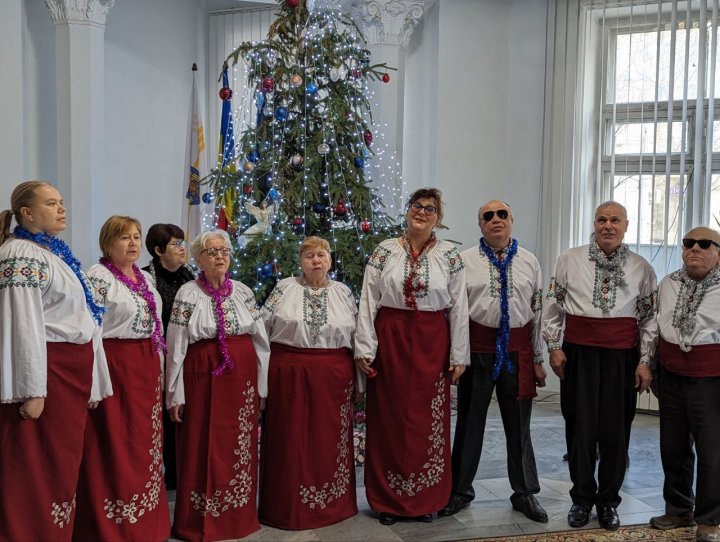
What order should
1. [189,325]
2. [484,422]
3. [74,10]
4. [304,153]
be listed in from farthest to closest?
[74,10], [304,153], [484,422], [189,325]

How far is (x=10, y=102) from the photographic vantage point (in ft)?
21.1

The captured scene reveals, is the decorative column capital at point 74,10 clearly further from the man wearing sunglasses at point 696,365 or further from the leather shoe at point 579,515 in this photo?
the leather shoe at point 579,515

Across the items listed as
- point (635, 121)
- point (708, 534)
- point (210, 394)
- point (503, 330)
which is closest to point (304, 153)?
point (503, 330)

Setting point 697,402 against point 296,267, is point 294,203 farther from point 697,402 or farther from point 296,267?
point 697,402

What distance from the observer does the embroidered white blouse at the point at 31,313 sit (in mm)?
3023

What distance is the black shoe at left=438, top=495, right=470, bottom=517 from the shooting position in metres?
4.34

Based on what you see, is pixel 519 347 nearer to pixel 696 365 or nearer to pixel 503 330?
pixel 503 330

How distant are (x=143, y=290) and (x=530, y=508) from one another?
246 centimetres

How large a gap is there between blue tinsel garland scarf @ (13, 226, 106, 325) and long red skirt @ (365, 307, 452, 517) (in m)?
1.52

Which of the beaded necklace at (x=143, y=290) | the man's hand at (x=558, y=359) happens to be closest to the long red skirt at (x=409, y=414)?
the man's hand at (x=558, y=359)

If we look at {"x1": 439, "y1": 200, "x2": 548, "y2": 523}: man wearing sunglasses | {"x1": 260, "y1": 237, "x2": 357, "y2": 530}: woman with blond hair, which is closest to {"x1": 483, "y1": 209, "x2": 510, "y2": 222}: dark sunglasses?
{"x1": 439, "y1": 200, "x2": 548, "y2": 523}: man wearing sunglasses

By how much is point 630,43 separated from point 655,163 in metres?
1.18

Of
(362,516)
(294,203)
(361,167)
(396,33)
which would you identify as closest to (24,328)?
(362,516)

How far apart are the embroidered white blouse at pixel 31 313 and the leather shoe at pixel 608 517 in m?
2.93
